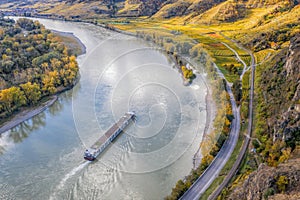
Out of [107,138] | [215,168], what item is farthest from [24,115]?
[215,168]

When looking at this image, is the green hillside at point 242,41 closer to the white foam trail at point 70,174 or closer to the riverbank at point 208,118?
the riverbank at point 208,118

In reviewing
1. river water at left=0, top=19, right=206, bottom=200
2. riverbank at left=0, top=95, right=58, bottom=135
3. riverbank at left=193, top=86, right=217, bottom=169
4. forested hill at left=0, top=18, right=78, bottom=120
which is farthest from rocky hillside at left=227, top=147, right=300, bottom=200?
forested hill at left=0, top=18, right=78, bottom=120

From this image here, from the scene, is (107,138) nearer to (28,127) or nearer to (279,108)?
(28,127)

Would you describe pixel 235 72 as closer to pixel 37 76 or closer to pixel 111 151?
pixel 111 151

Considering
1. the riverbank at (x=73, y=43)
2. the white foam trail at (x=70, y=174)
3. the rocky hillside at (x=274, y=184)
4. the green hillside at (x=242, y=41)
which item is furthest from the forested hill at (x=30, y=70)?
the rocky hillside at (x=274, y=184)

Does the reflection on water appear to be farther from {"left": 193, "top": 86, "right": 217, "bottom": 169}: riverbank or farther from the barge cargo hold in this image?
{"left": 193, "top": 86, "right": 217, "bottom": 169}: riverbank

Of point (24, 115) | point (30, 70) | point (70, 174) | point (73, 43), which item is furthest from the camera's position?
point (73, 43)
